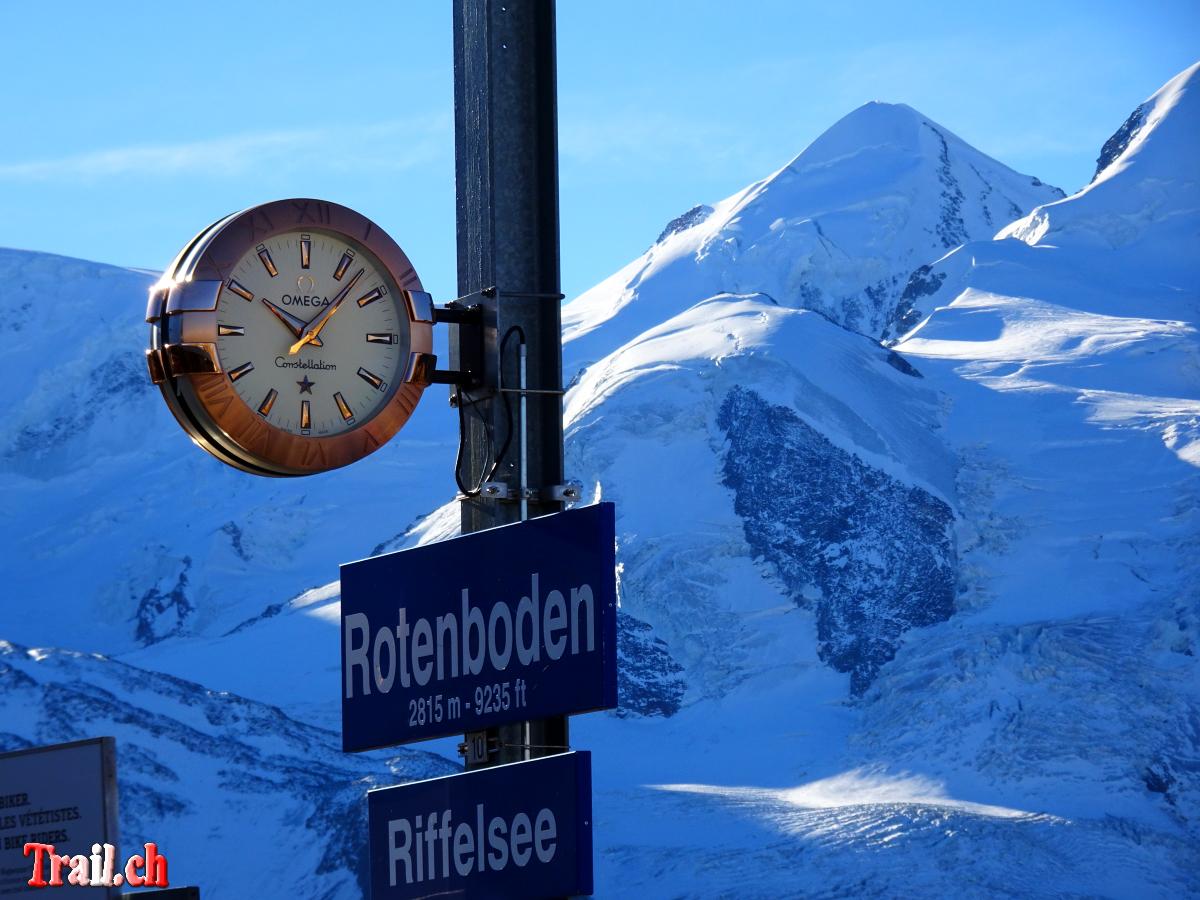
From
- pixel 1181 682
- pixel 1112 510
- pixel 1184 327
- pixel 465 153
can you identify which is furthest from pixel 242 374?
pixel 1184 327

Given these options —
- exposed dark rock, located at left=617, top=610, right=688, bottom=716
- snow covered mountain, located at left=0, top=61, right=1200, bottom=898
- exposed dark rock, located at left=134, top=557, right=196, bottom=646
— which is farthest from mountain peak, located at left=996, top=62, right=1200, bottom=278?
exposed dark rock, located at left=134, top=557, right=196, bottom=646

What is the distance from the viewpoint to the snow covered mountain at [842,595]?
99.6 m

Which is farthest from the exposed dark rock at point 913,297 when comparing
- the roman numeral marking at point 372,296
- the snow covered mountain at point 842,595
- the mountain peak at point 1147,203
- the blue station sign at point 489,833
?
the blue station sign at point 489,833

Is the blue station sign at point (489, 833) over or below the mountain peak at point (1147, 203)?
below

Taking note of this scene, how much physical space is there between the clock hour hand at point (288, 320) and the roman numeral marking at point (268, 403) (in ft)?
0.58

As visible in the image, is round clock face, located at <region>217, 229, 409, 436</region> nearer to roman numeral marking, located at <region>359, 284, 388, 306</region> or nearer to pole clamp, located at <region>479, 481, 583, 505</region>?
roman numeral marking, located at <region>359, 284, 388, 306</region>

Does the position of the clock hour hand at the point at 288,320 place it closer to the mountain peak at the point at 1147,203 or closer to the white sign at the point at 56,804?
the white sign at the point at 56,804

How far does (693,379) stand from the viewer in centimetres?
12838

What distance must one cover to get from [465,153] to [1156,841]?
9720 cm

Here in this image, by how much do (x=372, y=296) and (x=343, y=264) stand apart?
0.13 metres

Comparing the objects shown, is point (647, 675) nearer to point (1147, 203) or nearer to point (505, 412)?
point (1147, 203)

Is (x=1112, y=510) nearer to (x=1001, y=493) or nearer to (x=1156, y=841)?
(x=1001, y=493)

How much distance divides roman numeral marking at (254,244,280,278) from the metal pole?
55 centimetres

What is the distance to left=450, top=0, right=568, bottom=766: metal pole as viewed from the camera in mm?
6043
